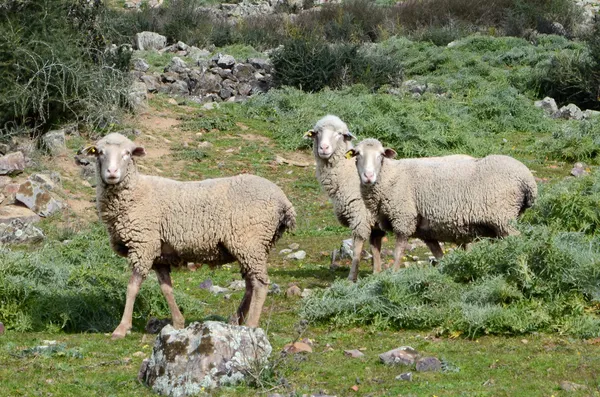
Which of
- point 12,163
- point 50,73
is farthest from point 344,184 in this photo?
point 50,73

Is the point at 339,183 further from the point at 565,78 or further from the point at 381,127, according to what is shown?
the point at 565,78

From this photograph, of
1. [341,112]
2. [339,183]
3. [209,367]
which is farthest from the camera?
[341,112]

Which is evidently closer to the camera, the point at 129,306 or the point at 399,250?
the point at 129,306

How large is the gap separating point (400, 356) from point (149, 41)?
2616 centimetres

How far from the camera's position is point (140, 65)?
27.0 meters

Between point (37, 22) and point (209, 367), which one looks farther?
point (37, 22)

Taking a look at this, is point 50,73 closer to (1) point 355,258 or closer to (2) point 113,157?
(1) point 355,258

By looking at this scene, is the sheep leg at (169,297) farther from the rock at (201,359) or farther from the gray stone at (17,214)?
the gray stone at (17,214)

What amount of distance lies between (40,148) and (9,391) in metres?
12.6

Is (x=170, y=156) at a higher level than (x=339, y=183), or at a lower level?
lower

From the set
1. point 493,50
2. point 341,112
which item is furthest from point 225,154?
point 493,50

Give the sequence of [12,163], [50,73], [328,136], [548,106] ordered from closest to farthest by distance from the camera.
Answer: [328,136] → [12,163] → [50,73] → [548,106]

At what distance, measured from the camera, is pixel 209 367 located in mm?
7707

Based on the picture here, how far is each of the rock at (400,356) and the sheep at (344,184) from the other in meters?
4.42
